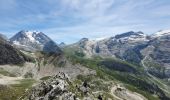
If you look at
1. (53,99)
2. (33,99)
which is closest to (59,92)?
(53,99)

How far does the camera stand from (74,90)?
139 meters

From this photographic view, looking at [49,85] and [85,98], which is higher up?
[49,85]

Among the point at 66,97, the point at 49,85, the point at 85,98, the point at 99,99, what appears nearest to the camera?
the point at 66,97

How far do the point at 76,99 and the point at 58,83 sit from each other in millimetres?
10512

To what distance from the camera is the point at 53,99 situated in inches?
4847

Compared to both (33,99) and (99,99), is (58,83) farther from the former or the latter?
(99,99)

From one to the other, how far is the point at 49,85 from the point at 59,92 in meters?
7.87

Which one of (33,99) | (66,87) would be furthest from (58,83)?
(33,99)

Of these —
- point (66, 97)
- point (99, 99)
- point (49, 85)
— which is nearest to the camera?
point (66, 97)

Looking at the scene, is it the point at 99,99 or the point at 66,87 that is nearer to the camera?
the point at 66,87

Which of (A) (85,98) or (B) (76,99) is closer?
(B) (76,99)

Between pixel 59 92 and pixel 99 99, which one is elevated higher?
pixel 59 92

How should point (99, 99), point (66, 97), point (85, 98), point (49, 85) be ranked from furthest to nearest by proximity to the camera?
1. point (99, 99)
2. point (85, 98)
3. point (49, 85)
4. point (66, 97)

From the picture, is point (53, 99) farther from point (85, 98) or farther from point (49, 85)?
point (85, 98)
